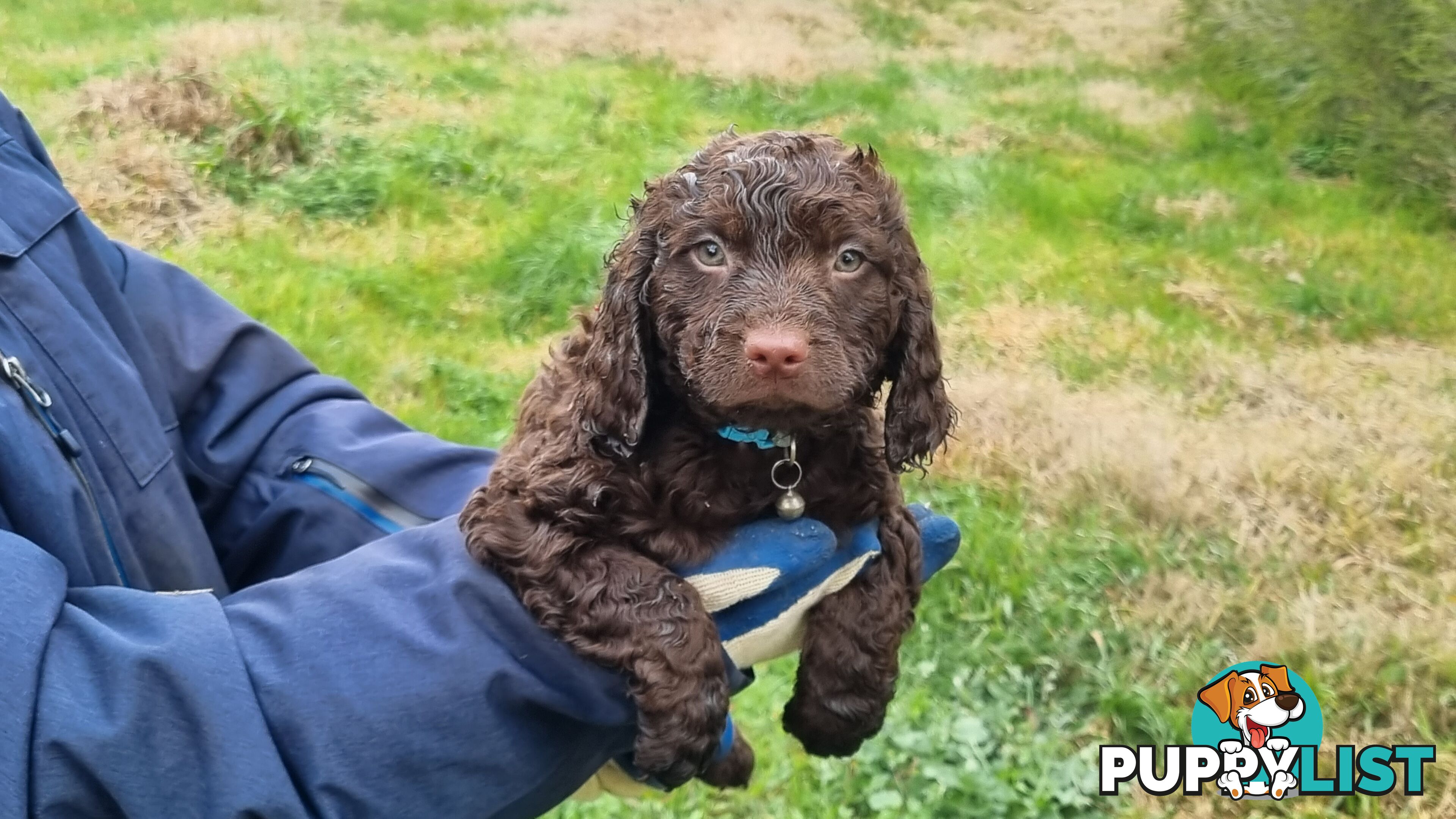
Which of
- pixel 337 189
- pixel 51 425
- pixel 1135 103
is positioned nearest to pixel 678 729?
pixel 51 425

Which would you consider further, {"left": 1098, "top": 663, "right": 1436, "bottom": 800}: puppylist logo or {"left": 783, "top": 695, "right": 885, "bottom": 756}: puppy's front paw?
{"left": 1098, "top": 663, "right": 1436, "bottom": 800}: puppylist logo

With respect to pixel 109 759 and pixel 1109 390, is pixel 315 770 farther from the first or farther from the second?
pixel 1109 390

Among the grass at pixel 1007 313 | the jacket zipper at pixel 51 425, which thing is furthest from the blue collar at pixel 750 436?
the grass at pixel 1007 313

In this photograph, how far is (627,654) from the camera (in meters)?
2.26

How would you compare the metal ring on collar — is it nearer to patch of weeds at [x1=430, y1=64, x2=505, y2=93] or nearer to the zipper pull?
the zipper pull

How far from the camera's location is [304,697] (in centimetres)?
193

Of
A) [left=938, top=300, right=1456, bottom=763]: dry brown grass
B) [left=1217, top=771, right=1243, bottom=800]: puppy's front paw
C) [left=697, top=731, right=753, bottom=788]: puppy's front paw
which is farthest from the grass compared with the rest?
[left=697, top=731, right=753, bottom=788]: puppy's front paw

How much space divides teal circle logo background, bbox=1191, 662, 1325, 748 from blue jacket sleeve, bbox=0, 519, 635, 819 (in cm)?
254

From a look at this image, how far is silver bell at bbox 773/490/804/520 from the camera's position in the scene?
2.44m

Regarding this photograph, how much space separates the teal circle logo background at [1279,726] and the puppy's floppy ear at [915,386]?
2195 mm

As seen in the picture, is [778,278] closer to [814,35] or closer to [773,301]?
[773,301]

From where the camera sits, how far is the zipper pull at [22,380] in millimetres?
2082

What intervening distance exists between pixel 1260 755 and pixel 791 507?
2419mm

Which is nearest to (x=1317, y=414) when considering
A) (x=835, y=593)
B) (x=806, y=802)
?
(x=806, y=802)
